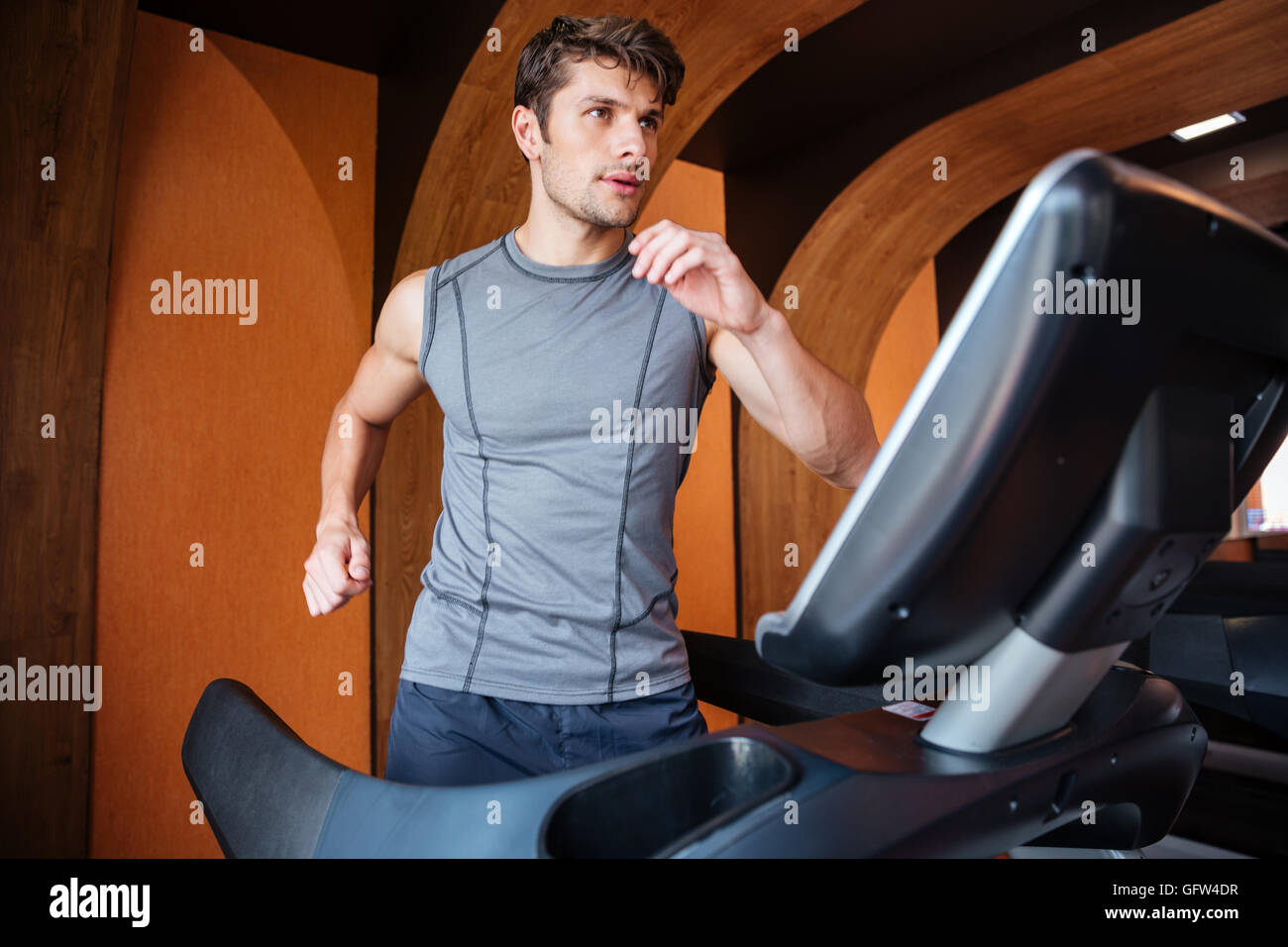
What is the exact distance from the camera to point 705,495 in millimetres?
4457

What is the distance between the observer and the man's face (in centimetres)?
120

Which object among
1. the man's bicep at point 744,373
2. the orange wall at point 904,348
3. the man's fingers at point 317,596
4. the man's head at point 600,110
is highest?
the orange wall at point 904,348

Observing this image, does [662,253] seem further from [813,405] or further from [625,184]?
[625,184]

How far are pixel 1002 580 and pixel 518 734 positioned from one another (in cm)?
73

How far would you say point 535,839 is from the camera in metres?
0.51

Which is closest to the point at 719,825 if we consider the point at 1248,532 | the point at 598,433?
the point at 598,433

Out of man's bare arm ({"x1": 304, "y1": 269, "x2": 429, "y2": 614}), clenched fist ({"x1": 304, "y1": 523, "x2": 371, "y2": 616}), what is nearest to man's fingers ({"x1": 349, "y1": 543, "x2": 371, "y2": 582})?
clenched fist ({"x1": 304, "y1": 523, "x2": 371, "y2": 616})

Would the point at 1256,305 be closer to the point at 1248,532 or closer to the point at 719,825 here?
the point at 719,825

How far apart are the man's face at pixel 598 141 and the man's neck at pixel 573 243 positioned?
3 cm

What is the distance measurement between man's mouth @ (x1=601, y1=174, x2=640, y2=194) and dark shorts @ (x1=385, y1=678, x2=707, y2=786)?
2.35 ft

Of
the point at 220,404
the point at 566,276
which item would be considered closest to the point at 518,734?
the point at 566,276

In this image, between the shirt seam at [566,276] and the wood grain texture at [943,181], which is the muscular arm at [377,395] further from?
the wood grain texture at [943,181]

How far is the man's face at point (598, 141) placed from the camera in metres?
1.20

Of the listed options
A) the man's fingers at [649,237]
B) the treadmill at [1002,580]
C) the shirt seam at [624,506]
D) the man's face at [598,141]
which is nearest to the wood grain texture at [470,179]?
the man's face at [598,141]
